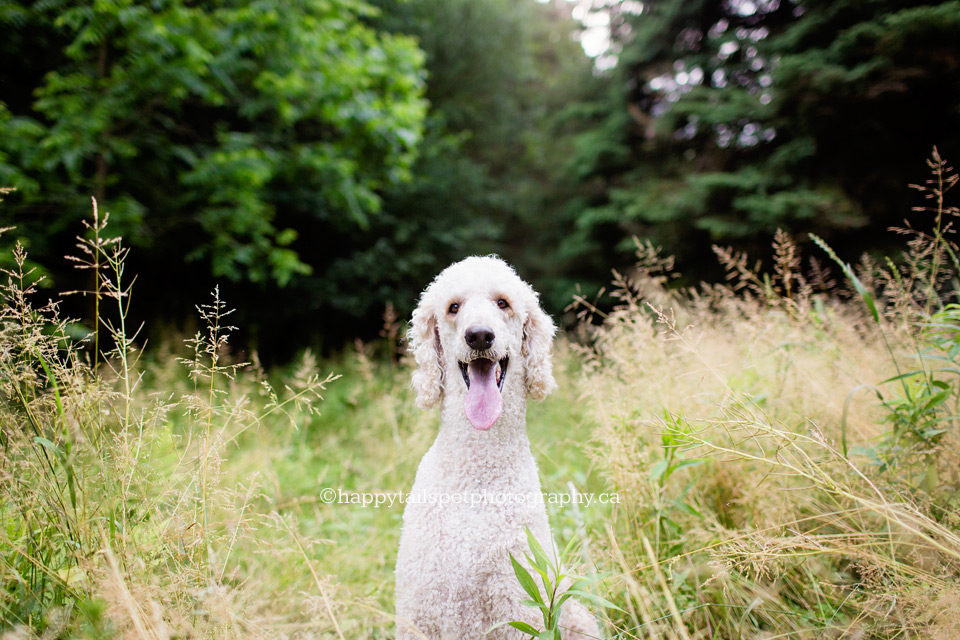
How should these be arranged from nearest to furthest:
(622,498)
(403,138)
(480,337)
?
(480,337) < (622,498) < (403,138)

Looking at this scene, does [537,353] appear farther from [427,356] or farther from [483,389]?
[427,356]

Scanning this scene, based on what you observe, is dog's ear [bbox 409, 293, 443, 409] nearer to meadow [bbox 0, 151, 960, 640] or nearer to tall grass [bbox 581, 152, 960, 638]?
meadow [bbox 0, 151, 960, 640]

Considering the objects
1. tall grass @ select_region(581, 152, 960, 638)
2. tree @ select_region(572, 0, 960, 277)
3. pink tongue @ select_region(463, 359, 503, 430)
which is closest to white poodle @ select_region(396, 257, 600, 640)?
pink tongue @ select_region(463, 359, 503, 430)

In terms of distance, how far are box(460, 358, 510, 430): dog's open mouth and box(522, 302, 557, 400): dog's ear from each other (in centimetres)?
13

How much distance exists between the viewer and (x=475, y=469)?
154 cm

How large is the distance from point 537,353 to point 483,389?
0.97 ft

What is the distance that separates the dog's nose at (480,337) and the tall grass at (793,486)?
22.5 inches

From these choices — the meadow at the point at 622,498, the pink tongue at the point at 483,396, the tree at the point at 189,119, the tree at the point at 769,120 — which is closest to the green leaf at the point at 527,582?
the meadow at the point at 622,498

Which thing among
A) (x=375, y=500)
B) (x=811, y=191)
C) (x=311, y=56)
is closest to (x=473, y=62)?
(x=311, y=56)

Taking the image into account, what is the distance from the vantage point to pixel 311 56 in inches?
189

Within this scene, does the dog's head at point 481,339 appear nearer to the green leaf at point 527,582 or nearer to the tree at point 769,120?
the green leaf at point 527,582

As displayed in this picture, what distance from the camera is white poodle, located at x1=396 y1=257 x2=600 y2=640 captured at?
→ 144cm

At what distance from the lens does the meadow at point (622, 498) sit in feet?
4.18

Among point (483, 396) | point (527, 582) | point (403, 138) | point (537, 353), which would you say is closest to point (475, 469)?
point (483, 396)
